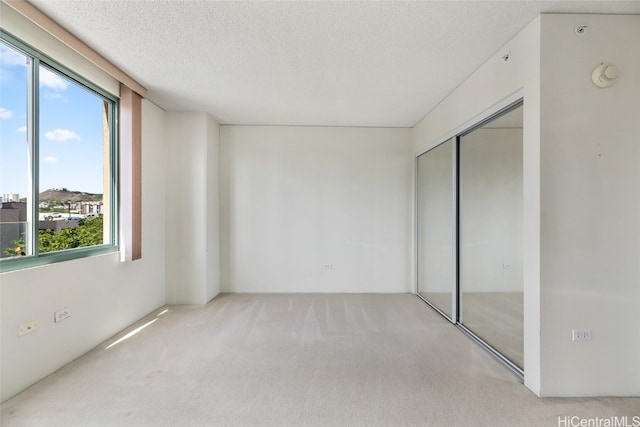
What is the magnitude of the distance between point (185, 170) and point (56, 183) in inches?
65.7

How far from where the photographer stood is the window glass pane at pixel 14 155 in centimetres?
204

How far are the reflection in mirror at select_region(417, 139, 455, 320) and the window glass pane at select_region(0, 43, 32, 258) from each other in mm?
4029

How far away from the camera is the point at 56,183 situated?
2.50 metres

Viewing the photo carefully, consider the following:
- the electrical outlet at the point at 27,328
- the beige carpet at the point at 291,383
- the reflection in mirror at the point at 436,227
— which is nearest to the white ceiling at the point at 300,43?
the reflection in mirror at the point at 436,227

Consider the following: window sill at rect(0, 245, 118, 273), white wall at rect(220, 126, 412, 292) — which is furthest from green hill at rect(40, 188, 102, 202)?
white wall at rect(220, 126, 412, 292)

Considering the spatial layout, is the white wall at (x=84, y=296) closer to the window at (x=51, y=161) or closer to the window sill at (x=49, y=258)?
the window sill at (x=49, y=258)

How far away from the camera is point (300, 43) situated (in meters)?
2.36

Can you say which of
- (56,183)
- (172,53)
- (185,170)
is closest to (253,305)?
(185,170)

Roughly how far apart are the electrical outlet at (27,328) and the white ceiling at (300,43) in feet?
7.48

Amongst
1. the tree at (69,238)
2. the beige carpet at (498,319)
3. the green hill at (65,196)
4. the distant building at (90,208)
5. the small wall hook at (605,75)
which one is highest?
the small wall hook at (605,75)

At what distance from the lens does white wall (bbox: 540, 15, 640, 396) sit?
79.2 inches

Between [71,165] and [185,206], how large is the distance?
1511 mm

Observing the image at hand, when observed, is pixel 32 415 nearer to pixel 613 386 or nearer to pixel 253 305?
pixel 253 305

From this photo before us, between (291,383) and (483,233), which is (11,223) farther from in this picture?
(483,233)
